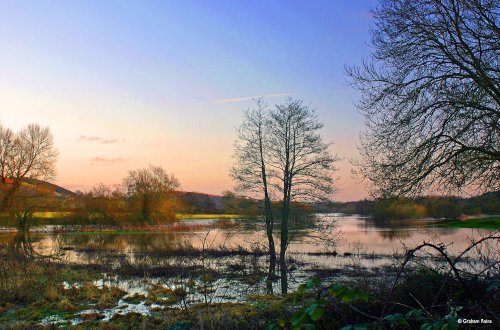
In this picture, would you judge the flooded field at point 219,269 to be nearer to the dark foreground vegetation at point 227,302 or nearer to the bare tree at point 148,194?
the dark foreground vegetation at point 227,302

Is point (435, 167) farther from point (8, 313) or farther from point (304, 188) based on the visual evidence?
point (304, 188)

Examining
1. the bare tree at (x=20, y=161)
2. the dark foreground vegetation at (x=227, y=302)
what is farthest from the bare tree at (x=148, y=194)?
the dark foreground vegetation at (x=227, y=302)

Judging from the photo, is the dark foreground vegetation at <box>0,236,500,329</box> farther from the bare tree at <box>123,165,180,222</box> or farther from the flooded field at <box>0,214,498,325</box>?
the bare tree at <box>123,165,180,222</box>

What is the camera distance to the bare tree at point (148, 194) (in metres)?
58.1

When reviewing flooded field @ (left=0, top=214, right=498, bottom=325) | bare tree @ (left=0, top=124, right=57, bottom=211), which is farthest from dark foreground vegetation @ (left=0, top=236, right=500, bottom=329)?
bare tree @ (left=0, top=124, right=57, bottom=211)

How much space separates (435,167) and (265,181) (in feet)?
48.3

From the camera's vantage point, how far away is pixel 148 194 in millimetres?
58094

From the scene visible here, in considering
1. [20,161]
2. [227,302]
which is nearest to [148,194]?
[20,161]

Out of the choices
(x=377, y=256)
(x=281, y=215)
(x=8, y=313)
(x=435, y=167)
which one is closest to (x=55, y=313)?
(x=8, y=313)

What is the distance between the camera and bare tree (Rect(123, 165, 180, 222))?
58125 millimetres

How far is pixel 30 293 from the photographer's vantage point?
12156mm

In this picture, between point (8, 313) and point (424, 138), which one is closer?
point (8, 313)

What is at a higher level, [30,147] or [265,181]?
[30,147]

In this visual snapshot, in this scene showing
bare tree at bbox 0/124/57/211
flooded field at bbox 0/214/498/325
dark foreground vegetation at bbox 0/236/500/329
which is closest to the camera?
dark foreground vegetation at bbox 0/236/500/329
